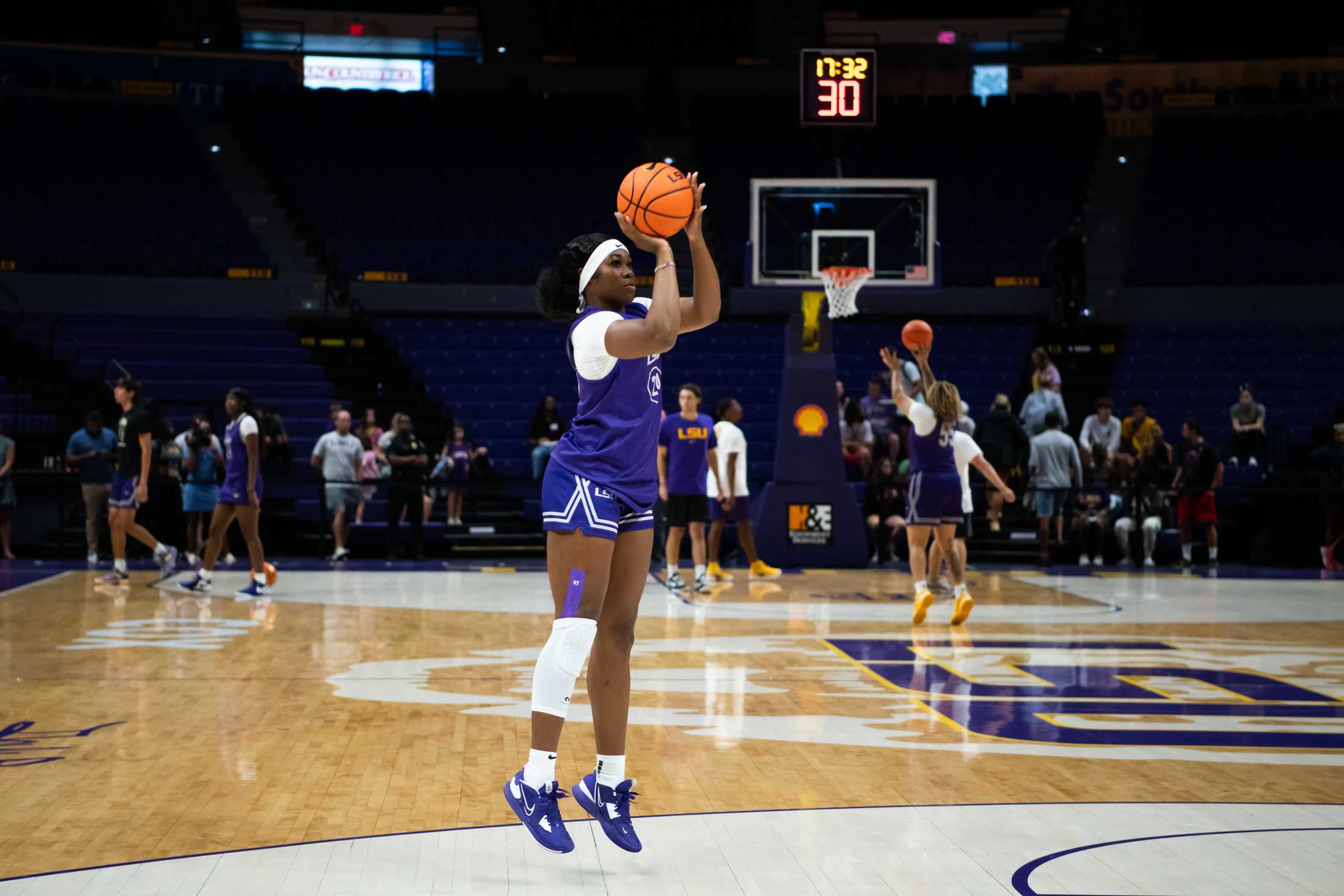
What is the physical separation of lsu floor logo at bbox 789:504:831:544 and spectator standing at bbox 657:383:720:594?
269 centimetres

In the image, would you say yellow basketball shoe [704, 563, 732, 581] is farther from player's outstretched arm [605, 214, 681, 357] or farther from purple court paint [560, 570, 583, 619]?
player's outstretched arm [605, 214, 681, 357]

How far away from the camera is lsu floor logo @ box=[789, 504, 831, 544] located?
584 inches

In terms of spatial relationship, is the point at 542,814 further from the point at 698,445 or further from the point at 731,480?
the point at 731,480

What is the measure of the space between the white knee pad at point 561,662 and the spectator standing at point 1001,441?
1187 cm

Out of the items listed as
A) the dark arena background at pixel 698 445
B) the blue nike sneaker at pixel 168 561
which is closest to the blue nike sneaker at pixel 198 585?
the dark arena background at pixel 698 445

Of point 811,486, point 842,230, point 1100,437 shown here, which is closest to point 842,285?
point 842,230

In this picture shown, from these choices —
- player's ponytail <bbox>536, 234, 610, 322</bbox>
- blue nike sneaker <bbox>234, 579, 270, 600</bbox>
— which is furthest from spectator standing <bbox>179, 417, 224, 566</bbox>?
player's ponytail <bbox>536, 234, 610, 322</bbox>

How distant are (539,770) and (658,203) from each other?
5.69 feet

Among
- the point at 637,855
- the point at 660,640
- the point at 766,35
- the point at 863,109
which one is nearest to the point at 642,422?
the point at 637,855

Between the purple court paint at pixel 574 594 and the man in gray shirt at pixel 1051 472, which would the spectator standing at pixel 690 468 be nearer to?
the man in gray shirt at pixel 1051 472

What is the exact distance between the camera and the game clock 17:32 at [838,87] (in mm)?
14797

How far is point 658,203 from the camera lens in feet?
13.7

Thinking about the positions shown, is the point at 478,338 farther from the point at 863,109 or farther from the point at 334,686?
the point at 334,686

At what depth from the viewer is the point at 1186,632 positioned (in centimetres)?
978
